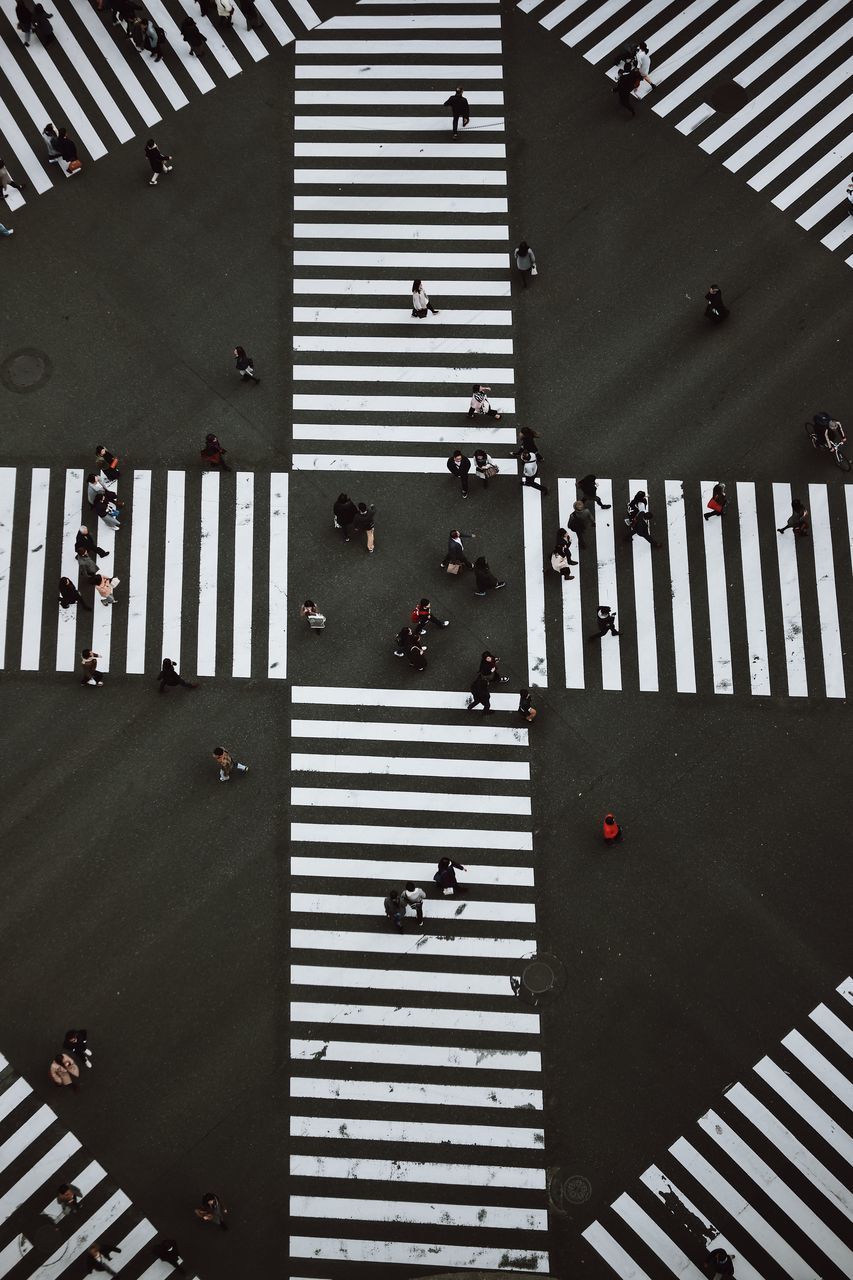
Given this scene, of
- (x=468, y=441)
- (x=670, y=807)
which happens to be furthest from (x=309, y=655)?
(x=670, y=807)

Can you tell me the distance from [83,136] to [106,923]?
19143 millimetres

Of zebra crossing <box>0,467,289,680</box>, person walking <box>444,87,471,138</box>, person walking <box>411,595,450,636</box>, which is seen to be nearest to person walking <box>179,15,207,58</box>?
person walking <box>444,87,471,138</box>

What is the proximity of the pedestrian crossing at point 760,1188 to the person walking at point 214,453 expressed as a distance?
16.7 meters

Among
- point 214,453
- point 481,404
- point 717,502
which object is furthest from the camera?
point 481,404

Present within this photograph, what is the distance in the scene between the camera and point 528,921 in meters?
24.8

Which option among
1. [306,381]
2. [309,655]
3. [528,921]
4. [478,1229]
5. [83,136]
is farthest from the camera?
[83,136]

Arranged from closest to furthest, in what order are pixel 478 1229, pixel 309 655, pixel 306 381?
pixel 478 1229 < pixel 309 655 < pixel 306 381

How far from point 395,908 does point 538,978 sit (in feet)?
10.3

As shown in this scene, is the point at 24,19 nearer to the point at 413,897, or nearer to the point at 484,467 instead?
the point at 484,467

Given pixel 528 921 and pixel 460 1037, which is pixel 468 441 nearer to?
pixel 528 921

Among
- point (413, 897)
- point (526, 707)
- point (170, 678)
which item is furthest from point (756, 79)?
point (413, 897)

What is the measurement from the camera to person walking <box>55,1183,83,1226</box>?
22.6m

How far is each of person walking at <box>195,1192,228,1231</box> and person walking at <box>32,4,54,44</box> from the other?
1073 inches

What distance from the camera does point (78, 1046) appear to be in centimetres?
2359
